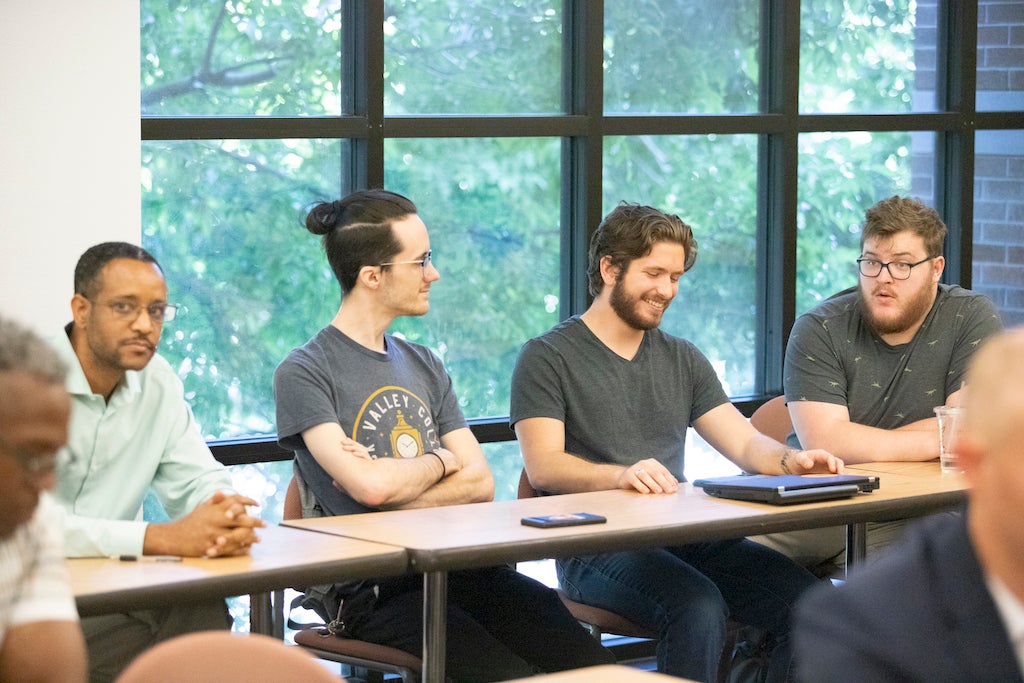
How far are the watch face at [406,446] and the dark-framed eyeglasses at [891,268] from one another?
56.6 inches

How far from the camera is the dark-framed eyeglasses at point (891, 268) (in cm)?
400

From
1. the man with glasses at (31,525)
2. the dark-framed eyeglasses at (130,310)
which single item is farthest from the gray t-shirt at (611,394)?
the man with glasses at (31,525)

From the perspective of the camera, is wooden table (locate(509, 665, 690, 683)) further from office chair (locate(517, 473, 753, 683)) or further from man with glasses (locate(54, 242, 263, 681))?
office chair (locate(517, 473, 753, 683))

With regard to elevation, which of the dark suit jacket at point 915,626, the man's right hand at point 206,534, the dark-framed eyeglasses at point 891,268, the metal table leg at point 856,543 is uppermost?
the dark-framed eyeglasses at point 891,268

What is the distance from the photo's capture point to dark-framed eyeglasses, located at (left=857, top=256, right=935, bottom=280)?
4.00m

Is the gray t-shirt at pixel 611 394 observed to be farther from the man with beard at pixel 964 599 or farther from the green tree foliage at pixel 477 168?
the man with beard at pixel 964 599

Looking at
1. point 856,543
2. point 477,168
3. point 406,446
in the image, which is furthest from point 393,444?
point 477,168

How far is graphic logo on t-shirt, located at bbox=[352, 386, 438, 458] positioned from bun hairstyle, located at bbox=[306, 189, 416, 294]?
0.99ft

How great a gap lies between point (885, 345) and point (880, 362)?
0.06 m

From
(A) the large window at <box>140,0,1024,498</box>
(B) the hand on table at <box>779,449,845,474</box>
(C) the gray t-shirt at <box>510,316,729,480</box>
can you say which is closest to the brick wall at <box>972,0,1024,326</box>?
(A) the large window at <box>140,0,1024,498</box>

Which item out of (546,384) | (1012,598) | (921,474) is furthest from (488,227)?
(1012,598)

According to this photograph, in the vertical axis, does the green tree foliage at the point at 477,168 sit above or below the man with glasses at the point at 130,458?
above

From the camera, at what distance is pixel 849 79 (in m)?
5.19

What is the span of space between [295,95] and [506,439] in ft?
4.07
